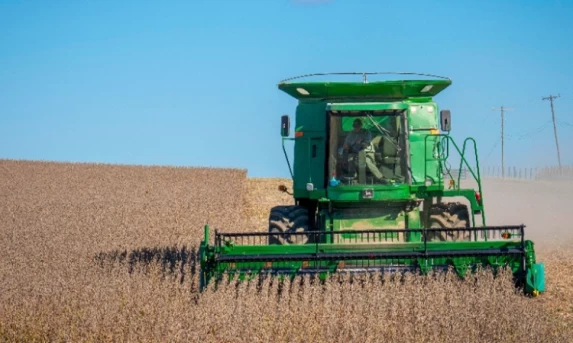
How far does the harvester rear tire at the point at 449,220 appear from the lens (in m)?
10.6

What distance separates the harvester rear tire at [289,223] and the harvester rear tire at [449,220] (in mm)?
1372

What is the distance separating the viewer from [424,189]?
10625 mm

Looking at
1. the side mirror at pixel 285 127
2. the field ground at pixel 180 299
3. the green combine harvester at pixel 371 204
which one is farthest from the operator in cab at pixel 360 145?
the field ground at pixel 180 299

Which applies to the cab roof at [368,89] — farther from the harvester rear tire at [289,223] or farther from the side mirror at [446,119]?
the harvester rear tire at [289,223]

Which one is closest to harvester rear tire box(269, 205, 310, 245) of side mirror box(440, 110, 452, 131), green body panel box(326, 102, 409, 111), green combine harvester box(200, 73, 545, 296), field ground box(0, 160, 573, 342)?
green combine harvester box(200, 73, 545, 296)

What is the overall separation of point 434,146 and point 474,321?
3767mm

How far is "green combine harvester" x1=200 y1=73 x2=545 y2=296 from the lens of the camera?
948 centimetres

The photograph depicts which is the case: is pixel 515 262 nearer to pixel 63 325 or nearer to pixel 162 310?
pixel 162 310

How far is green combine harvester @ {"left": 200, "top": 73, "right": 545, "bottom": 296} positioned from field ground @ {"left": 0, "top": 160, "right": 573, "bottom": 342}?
1.61 feet

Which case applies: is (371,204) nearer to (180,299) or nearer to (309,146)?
(309,146)

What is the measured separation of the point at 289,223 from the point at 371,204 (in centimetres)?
91

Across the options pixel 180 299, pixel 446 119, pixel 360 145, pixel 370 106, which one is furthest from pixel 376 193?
pixel 180 299

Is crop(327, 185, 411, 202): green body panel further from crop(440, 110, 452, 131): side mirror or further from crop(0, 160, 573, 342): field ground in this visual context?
crop(0, 160, 573, 342): field ground

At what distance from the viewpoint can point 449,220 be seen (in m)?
10.9
